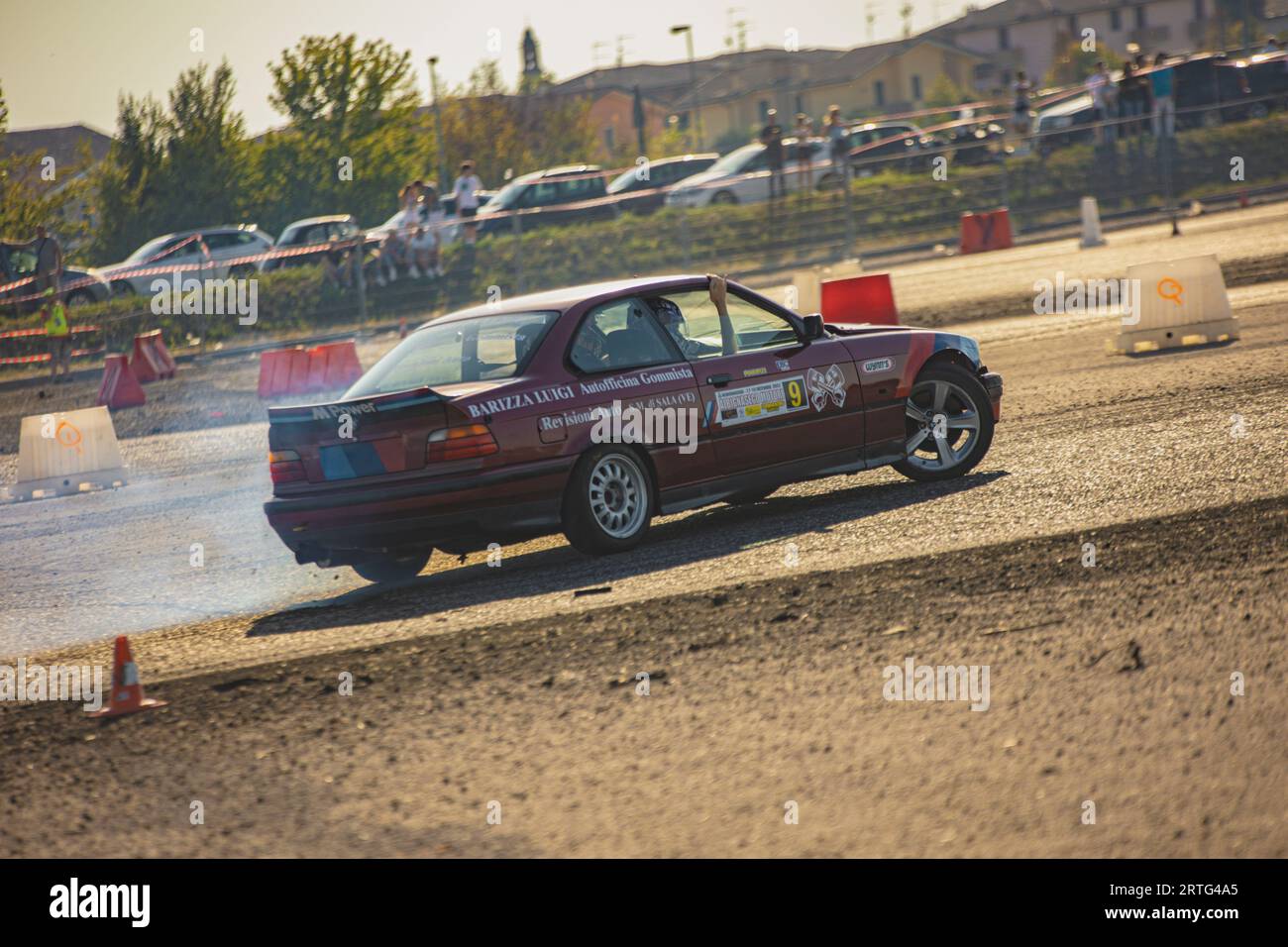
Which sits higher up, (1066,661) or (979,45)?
(979,45)

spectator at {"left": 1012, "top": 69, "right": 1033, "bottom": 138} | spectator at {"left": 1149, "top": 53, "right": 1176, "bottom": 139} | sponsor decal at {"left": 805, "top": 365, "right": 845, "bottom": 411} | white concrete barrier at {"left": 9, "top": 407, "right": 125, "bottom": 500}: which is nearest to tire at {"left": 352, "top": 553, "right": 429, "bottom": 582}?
sponsor decal at {"left": 805, "top": 365, "right": 845, "bottom": 411}

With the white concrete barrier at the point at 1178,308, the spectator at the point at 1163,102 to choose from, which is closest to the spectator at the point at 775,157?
the spectator at the point at 1163,102

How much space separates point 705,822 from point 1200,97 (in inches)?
1407

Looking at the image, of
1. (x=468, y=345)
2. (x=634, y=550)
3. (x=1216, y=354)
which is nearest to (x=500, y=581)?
(x=634, y=550)

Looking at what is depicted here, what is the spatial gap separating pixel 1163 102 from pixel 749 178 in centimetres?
843

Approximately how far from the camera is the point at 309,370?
1816cm

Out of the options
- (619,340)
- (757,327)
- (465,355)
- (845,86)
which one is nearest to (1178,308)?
(757,327)

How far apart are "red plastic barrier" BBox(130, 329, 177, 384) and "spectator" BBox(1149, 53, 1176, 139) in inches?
761

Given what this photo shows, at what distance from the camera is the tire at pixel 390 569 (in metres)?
8.49

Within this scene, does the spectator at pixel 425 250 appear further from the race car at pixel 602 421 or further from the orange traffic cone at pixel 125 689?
the orange traffic cone at pixel 125 689

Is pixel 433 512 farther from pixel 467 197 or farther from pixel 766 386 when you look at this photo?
pixel 467 197

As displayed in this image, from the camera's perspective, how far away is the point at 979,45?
376ft

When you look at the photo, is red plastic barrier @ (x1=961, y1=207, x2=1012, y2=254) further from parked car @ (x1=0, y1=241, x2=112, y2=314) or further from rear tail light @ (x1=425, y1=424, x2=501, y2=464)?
rear tail light @ (x1=425, y1=424, x2=501, y2=464)

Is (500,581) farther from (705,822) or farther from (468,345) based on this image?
(705,822)
